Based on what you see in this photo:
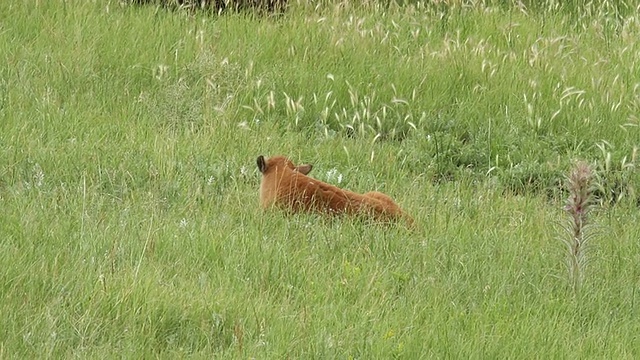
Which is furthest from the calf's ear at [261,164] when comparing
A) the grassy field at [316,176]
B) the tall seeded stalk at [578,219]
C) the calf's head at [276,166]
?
the tall seeded stalk at [578,219]

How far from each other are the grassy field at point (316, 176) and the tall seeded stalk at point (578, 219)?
3.1 inches

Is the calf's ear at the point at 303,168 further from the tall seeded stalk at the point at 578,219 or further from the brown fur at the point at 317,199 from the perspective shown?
the tall seeded stalk at the point at 578,219

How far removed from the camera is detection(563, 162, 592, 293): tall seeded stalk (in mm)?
5340

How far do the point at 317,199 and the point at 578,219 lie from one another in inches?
59.2

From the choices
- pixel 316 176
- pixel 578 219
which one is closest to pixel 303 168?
pixel 316 176

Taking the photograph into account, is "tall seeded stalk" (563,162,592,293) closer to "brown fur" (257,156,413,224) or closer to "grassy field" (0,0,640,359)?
"grassy field" (0,0,640,359)

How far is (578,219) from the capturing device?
5.36 m

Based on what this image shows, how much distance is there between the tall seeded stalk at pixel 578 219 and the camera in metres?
5.34

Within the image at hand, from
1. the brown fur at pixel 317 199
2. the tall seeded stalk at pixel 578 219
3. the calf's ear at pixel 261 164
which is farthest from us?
the calf's ear at pixel 261 164

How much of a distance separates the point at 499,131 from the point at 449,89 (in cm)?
75

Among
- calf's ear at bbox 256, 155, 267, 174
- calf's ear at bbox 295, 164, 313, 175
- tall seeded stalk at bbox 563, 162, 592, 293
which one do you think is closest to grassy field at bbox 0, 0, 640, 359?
tall seeded stalk at bbox 563, 162, 592, 293

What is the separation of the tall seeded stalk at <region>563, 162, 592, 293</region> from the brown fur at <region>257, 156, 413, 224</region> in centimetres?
104

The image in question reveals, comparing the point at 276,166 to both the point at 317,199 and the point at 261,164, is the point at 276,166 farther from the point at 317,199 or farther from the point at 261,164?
the point at 317,199

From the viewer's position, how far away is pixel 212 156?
7.16 metres
